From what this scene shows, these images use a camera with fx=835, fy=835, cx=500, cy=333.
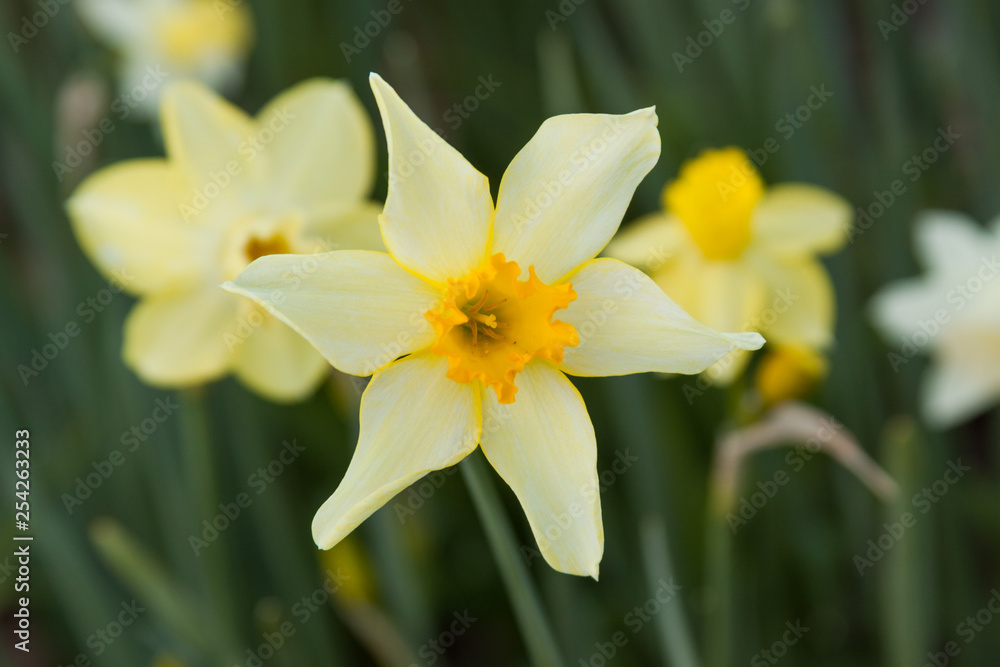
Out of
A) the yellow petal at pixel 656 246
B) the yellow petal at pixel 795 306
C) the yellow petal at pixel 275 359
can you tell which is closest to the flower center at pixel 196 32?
the yellow petal at pixel 275 359

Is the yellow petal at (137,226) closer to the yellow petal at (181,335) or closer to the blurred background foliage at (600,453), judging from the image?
the yellow petal at (181,335)

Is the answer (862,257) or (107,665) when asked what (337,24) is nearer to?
(862,257)

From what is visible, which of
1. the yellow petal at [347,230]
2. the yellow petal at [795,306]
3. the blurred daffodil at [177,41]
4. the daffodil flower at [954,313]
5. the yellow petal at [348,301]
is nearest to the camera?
the yellow petal at [348,301]

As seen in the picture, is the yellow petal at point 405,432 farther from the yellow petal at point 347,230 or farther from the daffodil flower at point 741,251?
the daffodil flower at point 741,251

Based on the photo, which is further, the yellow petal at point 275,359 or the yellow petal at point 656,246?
the yellow petal at point 656,246

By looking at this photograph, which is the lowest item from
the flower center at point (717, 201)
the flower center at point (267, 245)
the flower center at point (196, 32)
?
the flower center at point (717, 201)

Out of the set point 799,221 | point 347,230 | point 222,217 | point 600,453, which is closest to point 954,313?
point 799,221

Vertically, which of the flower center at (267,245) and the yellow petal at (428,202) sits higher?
the yellow petal at (428,202)

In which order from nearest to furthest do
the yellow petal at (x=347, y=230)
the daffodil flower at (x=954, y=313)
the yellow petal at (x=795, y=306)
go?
the yellow petal at (x=347, y=230), the yellow petal at (x=795, y=306), the daffodil flower at (x=954, y=313)
